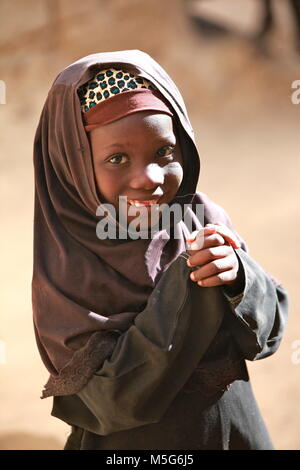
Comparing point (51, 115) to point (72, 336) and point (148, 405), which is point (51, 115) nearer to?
point (72, 336)

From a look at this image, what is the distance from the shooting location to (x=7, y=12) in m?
7.23

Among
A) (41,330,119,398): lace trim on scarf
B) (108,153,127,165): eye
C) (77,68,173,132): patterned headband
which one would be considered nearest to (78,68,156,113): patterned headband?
(77,68,173,132): patterned headband

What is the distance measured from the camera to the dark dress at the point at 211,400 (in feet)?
5.44

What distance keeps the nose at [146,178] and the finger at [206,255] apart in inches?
6.3

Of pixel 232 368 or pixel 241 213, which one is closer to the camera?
pixel 232 368

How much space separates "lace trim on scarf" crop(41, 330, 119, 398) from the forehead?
15.7 inches

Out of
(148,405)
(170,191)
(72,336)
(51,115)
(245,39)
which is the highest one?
(245,39)

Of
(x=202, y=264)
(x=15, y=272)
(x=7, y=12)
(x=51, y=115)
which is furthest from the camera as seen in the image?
(x=7, y=12)

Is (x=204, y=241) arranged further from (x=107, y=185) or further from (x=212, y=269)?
(x=107, y=185)

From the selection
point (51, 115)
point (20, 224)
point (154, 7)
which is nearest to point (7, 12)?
point (154, 7)

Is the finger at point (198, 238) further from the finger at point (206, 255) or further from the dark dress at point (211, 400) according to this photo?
the dark dress at point (211, 400)

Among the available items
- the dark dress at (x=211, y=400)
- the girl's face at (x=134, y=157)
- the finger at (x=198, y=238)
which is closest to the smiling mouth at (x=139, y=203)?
the girl's face at (x=134, y=157)

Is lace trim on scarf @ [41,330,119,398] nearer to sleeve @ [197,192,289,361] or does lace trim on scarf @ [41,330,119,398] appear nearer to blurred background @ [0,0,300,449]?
sleeve @ [197,192,289,361]

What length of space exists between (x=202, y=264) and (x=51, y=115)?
449 mm
